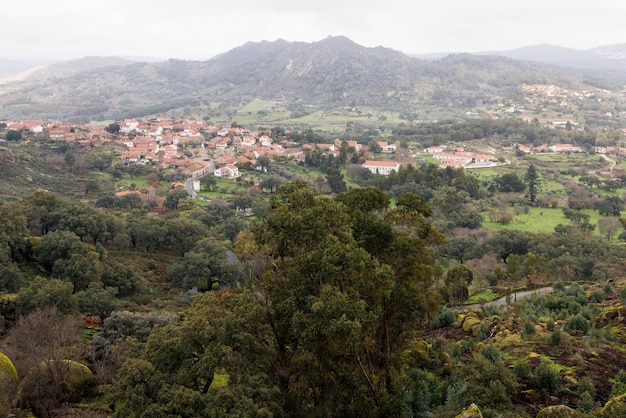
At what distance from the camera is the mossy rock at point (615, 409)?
8028 millimetres

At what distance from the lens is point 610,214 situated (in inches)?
1884

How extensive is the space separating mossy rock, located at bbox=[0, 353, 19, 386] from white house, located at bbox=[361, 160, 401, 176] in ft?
192

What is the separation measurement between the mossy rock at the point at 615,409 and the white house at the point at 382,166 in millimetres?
58382

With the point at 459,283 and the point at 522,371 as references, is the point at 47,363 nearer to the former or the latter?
the point at 522,371

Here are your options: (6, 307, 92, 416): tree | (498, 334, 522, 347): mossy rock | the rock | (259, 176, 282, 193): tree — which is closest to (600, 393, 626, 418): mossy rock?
the rock

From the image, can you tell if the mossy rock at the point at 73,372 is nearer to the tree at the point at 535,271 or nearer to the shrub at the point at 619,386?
the shrub at the point at 619,386

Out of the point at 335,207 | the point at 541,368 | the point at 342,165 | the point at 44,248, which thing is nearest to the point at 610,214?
the point at 342,165

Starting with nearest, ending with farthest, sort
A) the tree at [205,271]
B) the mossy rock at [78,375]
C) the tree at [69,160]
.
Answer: the mossy rock at [78,375]
the tree at [205,271]
the tree at [69,160]

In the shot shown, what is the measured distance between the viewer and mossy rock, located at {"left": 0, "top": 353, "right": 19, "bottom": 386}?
1038 centimetres

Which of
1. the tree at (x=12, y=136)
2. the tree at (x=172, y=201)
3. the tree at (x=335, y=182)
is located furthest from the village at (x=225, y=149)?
the tree at (x=172, y=201)

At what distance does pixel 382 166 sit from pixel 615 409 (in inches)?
2354

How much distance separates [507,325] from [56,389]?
14906 mm

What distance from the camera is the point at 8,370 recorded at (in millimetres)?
10516

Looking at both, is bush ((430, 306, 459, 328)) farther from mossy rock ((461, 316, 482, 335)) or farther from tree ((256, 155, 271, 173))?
tree ((256, 155, 271, 173))
